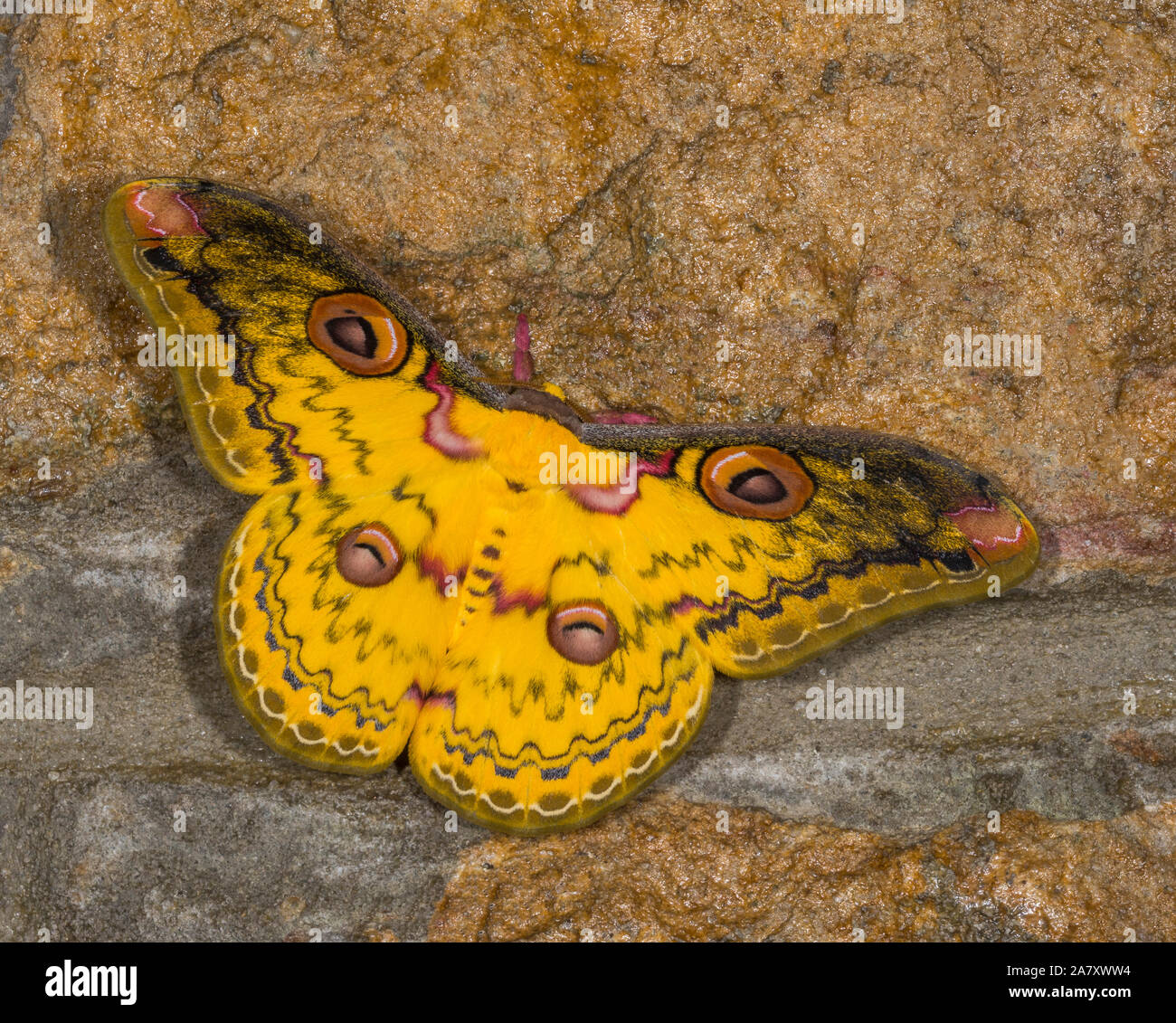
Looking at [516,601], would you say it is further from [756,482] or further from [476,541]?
[756,482]

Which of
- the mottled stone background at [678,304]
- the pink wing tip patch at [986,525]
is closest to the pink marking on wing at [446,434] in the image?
A: the mottled stone background at [678,304]

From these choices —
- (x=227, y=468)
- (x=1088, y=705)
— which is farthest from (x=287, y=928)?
(x=1088, y=705)

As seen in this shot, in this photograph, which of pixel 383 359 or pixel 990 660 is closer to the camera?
pixel 383 359

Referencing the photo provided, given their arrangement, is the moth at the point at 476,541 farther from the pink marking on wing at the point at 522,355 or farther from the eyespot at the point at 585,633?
the pink marking on wing at the point at 522,355

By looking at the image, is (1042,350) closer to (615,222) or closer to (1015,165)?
(1015,165)

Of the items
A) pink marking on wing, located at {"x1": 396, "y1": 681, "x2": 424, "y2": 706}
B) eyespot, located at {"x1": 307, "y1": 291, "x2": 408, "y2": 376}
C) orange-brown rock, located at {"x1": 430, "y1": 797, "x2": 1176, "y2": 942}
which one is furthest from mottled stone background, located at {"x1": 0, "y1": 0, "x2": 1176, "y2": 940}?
eyespot, located at {"x1": 307, "y1": 291, "x2": 408, "y2": 376}

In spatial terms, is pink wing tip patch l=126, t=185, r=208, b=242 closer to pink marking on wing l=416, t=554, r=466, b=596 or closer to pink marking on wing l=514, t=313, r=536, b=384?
pink marking on wing l=514, t=313, r=536, b=384
